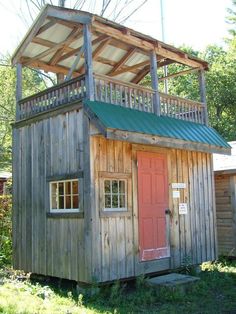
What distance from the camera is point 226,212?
1356 cm

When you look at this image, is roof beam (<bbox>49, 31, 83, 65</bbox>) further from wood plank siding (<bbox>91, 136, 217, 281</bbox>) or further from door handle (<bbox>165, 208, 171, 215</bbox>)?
door handle (<bbox>165, 208, 171, 215</bbox>)

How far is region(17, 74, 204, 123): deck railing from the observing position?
945cm

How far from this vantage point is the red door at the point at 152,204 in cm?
991

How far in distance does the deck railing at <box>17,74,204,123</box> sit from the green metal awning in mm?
266

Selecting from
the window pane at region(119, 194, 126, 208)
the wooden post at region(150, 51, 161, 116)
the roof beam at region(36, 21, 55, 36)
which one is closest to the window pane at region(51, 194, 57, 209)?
the window pane at region(119, 194, 126, 208)

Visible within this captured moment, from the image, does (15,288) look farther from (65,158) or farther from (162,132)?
(162,132)

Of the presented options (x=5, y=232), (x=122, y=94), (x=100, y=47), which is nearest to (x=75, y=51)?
(x=100, y=47)

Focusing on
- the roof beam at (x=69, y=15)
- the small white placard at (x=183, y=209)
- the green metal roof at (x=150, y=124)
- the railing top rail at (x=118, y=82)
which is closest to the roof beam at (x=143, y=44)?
the roof beam at (x=69, y=15)

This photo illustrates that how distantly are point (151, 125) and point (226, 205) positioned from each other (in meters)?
5.12

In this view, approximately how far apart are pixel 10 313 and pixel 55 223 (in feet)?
11.6

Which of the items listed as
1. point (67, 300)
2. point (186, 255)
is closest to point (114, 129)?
point (67, 300)

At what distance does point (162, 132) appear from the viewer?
32.2 ft

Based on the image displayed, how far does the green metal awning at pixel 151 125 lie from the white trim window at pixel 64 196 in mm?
1605

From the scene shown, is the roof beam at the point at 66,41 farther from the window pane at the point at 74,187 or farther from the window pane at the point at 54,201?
the window pane at the point at 54,201
